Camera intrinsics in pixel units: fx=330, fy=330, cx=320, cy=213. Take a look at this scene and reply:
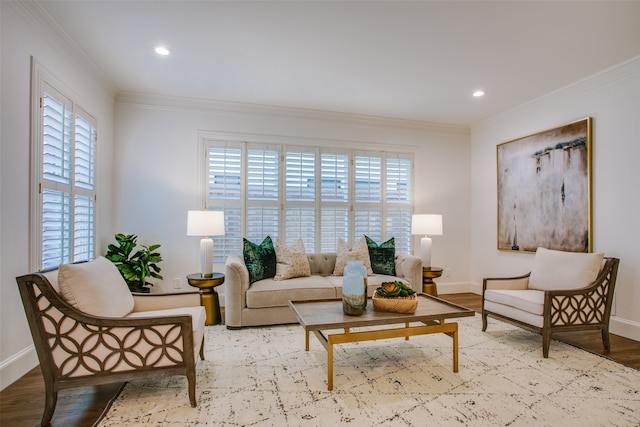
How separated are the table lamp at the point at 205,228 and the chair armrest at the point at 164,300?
3.42 feet

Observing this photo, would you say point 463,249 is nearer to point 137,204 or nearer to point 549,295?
point 549,295

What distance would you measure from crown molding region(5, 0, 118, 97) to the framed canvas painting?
5119 mm

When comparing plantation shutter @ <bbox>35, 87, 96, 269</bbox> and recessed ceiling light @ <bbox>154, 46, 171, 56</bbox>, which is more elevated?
recessed ceiling light @ <bbox>154, 46, 171, 56</bbox>

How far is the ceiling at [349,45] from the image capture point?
2441mm

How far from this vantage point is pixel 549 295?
109 inches

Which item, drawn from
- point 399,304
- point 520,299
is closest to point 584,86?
point 520,299

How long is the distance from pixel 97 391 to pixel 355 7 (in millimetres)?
3206

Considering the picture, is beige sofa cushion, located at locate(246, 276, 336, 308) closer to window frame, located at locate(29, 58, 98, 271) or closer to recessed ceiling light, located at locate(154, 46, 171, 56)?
window frame, located at locate(29, 58, 98, 271)

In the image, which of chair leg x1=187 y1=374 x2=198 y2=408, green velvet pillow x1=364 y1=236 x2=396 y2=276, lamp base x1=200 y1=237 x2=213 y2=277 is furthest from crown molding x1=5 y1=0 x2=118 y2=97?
green velvet pillow x1=364 y1=236 x2=396 y2=276

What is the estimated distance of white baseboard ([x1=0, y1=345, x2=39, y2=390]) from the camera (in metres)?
2.20

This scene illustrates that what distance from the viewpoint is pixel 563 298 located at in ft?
9.26

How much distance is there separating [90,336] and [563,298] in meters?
3.52

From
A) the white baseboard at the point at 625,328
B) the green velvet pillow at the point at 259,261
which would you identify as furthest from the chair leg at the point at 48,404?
the white baseboard at the point at 625,328

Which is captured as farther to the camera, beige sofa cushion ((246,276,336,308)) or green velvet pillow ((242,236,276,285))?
green velvet pillow ((242,236,276,285))
